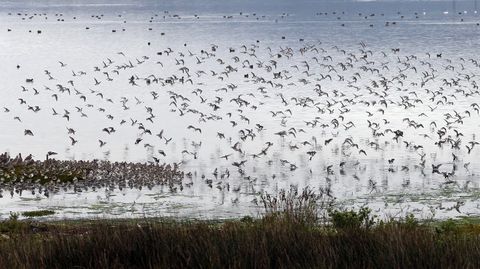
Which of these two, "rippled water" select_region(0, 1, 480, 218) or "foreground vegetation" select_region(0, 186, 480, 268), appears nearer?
"foreground vegetation" select_region(0, 186, 480, 268)

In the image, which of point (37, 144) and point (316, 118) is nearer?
point (37, 144)

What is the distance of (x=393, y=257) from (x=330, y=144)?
36467 mm

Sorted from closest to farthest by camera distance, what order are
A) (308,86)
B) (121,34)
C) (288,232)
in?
(288,232), (308,86), (121,34)

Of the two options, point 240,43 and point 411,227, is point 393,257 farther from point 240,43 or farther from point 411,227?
point 240,43

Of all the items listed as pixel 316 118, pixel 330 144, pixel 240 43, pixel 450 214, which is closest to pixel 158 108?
pixel 316 118

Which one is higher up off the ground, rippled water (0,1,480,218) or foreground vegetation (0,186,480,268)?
rippled water (0,1,480,218)

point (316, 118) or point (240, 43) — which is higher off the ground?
A: point (240, 43)

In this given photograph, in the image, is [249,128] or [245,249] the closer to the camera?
[245,249]

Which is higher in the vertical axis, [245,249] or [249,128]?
[249,128]

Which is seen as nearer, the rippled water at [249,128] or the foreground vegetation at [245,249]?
the foreground vegetation at [245,249]

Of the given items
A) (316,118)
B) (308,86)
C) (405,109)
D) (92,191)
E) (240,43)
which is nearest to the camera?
(92,191)

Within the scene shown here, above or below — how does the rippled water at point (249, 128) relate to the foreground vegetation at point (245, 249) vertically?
above

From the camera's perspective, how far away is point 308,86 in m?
84.9

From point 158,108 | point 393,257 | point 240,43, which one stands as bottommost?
point 393,257
